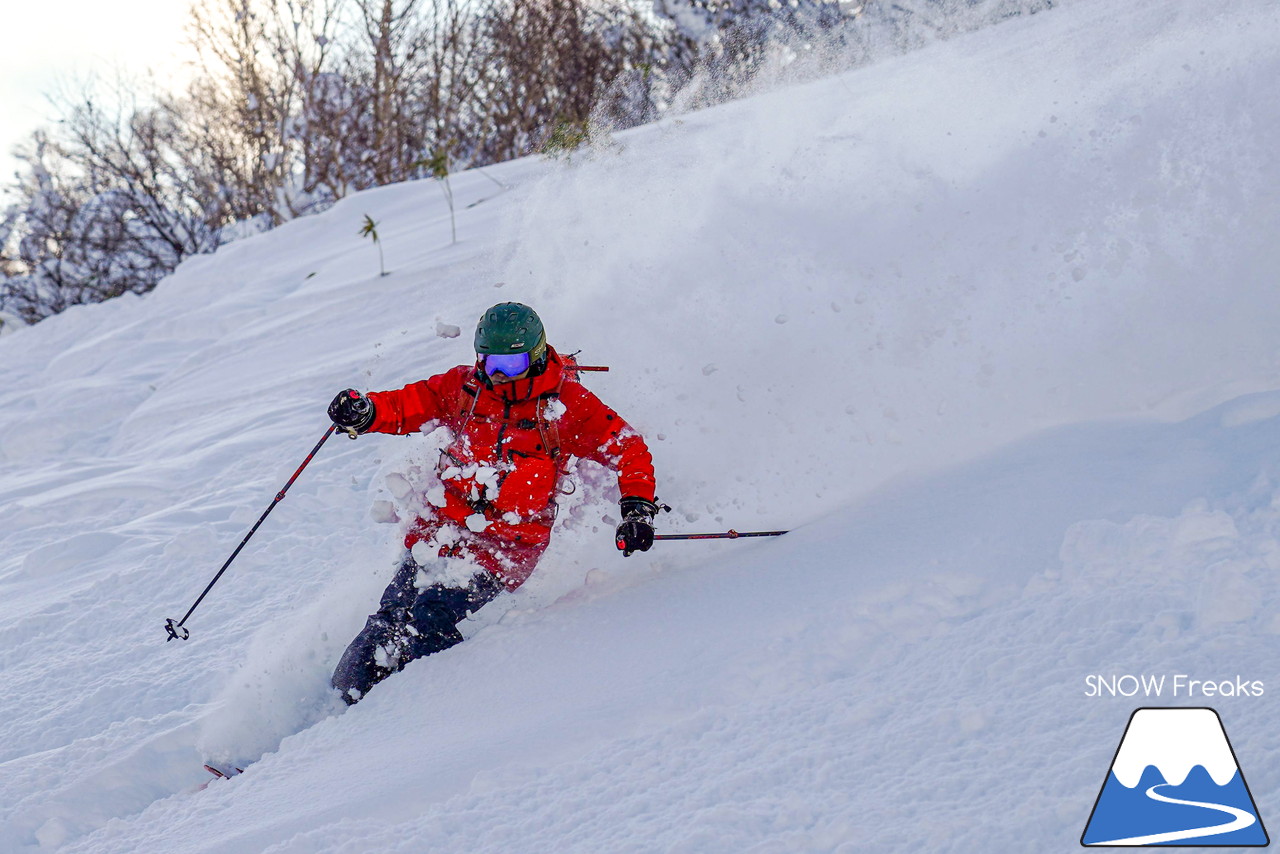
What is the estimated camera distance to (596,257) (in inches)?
195

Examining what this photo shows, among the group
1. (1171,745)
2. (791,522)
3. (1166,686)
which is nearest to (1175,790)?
(1171,745)

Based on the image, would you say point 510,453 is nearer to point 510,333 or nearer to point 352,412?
point 510,333

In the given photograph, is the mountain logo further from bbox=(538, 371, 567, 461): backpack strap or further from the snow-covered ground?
bbox=(538, 371, 567, 461): backpack strap

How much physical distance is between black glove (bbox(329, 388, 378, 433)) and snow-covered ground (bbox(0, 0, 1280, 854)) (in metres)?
0.67

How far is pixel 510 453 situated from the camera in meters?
3.33

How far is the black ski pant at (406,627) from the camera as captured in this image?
315 cm

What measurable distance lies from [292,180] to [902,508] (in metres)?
13.9

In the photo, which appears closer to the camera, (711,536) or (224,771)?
(224,771)

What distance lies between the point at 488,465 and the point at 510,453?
0.31ft

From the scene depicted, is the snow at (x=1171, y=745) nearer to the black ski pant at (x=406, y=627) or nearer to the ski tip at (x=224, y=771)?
the black ski pant at (x=406, y=627)

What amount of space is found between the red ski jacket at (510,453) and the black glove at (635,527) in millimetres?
151

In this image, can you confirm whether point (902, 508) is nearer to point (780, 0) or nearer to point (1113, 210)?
point (1113, 210)

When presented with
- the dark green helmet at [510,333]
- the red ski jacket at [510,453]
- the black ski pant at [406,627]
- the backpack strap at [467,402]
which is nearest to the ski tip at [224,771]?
the black ski pant at [406,627]

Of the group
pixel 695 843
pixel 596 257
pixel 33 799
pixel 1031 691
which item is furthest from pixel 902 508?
pixel 33 799
